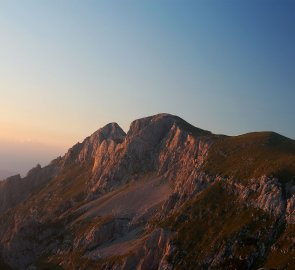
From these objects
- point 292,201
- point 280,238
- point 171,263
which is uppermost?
point 292,201

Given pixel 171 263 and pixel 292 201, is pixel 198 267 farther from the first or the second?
pixel 292 201

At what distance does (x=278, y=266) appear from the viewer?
A: 544 ft

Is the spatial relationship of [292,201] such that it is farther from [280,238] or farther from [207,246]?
[207,246]

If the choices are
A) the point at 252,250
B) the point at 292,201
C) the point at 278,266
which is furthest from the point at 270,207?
the point at 278,266

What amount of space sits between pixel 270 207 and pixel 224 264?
29.8 meters

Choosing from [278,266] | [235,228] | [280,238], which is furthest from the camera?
[235,228]

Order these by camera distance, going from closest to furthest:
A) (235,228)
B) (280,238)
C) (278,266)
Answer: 1. (278,266)
2. (280,238)
3. (235,228)

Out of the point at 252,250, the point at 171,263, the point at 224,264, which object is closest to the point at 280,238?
the point at 252,250

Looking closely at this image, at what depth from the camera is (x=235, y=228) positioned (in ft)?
648

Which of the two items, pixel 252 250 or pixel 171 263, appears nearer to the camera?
pixel 252 250

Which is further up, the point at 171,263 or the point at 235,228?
the point at 235,228

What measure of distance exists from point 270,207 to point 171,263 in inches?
1733

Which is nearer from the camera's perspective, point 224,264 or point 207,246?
point 224,264

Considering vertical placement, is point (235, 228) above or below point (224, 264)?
above
